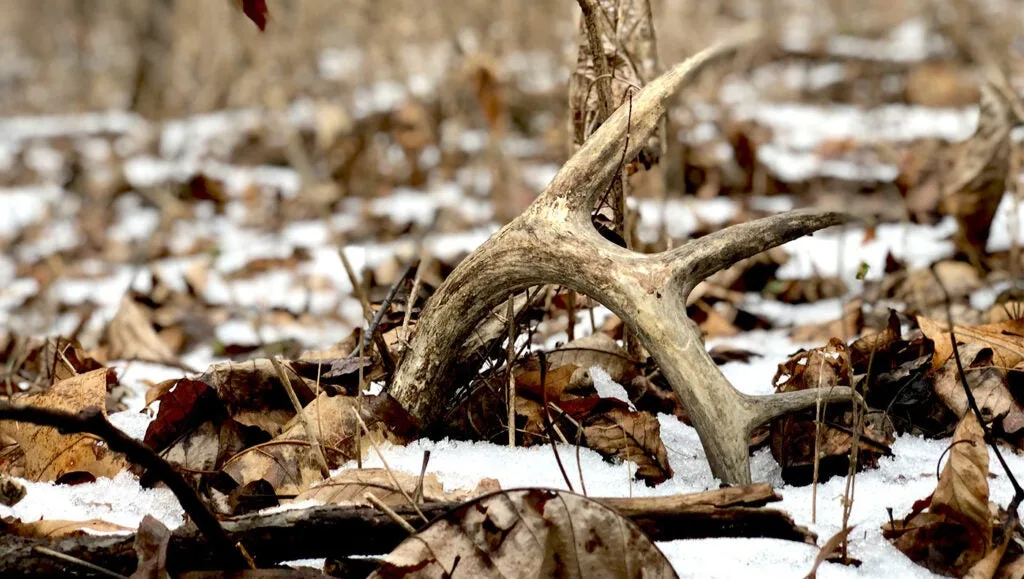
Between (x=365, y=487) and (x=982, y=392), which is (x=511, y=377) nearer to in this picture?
(x=365, y=487)

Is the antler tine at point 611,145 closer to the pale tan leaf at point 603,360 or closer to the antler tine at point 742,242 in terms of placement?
the antler tine at point 742,242

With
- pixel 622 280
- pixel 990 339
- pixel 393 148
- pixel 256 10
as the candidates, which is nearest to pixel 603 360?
pixel 622 280

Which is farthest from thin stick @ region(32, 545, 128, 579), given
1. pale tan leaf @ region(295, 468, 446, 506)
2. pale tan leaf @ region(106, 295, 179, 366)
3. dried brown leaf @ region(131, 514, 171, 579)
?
pale tan leaf @ region(106, 295, 179, 366)

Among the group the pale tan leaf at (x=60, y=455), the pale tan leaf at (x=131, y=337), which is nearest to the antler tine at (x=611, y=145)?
the pale tan leaf at (x=60, y=455)

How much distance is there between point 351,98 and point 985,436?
6.60 metres

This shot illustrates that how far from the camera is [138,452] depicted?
103 centimetres

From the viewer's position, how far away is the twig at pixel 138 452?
95 cm

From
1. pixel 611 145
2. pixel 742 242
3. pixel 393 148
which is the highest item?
pixel 393 148

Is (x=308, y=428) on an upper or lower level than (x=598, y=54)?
lower

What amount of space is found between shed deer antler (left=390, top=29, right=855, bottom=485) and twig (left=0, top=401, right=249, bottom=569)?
1.60 feet

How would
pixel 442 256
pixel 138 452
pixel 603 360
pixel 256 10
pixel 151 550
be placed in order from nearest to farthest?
pixel 138 452 → pixel 151 550 → pixel 256 10 → pixel 603 360 → pixel 442 256

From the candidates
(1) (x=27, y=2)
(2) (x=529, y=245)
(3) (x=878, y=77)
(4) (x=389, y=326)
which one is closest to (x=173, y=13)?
(1) (x=27, y=2)

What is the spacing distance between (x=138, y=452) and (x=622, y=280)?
71 centimetres

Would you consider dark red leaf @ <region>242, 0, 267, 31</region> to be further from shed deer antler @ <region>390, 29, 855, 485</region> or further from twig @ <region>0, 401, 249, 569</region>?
twig @ <region>0, 401, 249, 569</region>
